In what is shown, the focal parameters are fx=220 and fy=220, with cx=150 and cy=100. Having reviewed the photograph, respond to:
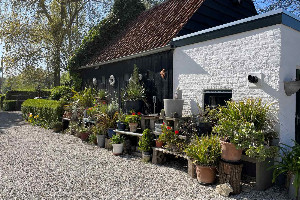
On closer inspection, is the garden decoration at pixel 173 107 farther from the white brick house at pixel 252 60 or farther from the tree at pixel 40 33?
the tree at pixel 40 33

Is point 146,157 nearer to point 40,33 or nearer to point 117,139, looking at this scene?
point 117,139

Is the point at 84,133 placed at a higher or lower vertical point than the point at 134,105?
lower

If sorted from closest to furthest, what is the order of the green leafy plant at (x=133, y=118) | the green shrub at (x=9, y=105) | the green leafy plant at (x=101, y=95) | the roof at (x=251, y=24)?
1. the roof at (x=251, y=24)
2. the green leafy plant at (x=133, y=118)
3. the green leafy plant at (x=101, y=95)
4. the green shrub at (x=9, y=105)

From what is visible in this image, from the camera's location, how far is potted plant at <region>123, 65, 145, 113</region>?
7773 mm

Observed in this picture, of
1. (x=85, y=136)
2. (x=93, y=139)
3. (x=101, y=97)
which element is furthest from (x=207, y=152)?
(x=101, y=97)

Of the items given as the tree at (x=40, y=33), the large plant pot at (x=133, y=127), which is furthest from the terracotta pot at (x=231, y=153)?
the tree at (x=40, y=33)

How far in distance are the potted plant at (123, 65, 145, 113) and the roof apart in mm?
2534

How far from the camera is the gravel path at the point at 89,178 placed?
420cm

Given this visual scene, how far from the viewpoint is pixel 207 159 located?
4.56 m

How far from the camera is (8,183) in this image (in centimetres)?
471

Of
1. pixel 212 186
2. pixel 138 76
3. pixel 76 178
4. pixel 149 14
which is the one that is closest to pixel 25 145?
pixel 76 178

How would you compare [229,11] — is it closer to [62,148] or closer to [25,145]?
[62,148]

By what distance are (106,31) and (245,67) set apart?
9.76m

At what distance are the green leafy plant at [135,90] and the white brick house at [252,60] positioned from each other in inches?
80.7
